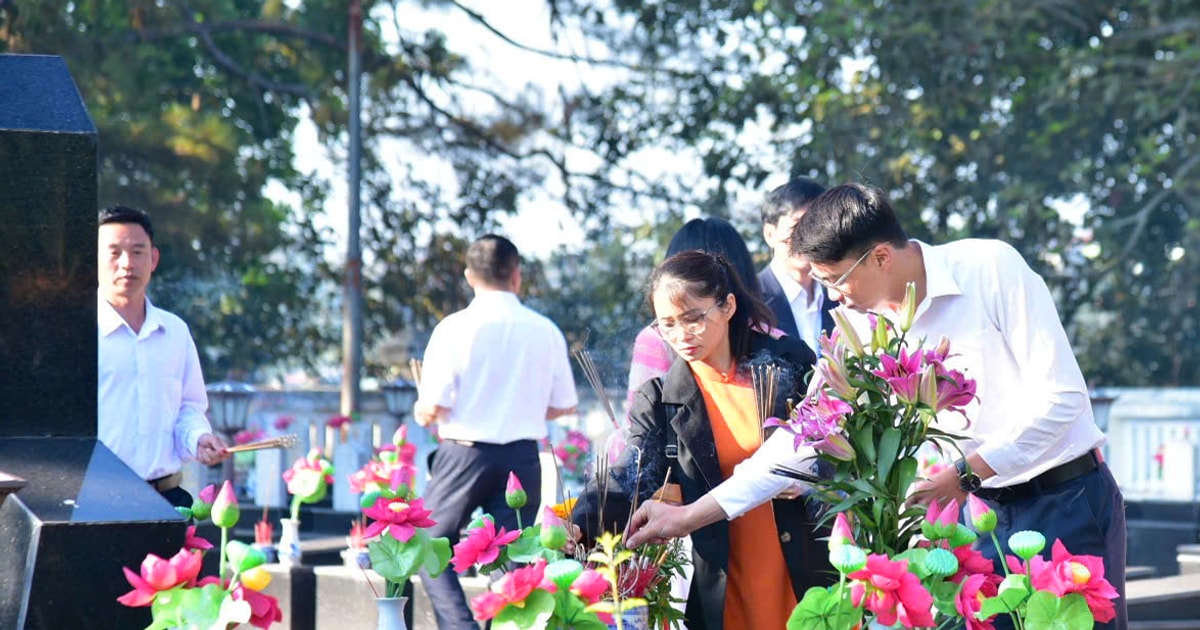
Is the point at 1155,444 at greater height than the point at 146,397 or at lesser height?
lesser

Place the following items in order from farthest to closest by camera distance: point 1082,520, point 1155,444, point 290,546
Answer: point 1155,444 → point 290,546 → point 1082,520

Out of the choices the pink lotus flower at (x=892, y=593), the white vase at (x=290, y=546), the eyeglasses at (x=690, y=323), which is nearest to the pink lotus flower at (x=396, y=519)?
the eyeglasses at (x=690, y=323)

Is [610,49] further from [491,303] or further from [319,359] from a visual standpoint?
[491,303]

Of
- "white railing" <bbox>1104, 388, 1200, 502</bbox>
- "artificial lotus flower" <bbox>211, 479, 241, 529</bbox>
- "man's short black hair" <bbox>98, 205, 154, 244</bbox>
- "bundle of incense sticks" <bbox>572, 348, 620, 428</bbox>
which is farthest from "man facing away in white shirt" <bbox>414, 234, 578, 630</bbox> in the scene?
"white railing" <bbox>1104, 388, 1200, 502</bbox>

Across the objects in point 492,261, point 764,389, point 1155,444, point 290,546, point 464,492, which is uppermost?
point 492,261

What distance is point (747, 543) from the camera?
10.3 ft

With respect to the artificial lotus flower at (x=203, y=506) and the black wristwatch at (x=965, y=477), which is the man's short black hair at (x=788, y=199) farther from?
the artificial lotus flower at (x=203, y=506)

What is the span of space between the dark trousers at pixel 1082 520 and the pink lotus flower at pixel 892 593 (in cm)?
80

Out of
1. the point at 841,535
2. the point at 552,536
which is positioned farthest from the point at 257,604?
the point at 841,535

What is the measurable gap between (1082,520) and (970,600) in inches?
27.9

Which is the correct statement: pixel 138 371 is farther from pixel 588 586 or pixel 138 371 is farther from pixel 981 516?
pixel 981 516

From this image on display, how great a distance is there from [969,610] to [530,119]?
44.4 feet

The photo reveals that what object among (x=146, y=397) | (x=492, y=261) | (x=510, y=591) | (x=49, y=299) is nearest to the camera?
(x=510, y=591)

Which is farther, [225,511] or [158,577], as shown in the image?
[225,511]
